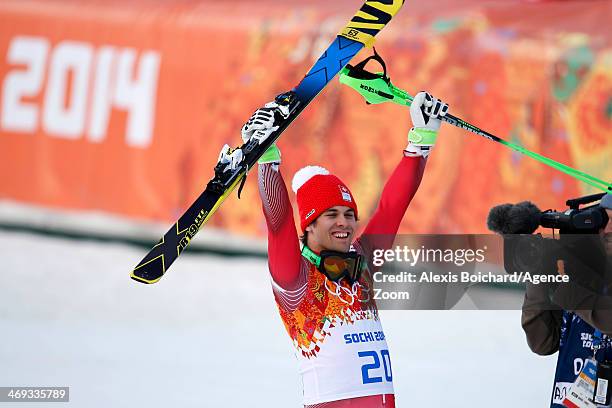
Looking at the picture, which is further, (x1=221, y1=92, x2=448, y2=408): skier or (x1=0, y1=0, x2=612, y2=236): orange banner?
(x1=0, y1=0, x2=612, y2=236): orange banner

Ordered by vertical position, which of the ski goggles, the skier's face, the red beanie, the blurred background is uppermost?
the blurred background

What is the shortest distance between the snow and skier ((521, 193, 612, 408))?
4.64 feet

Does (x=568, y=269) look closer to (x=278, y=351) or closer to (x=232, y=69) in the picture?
(x=278, y=351)

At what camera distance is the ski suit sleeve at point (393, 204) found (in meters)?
3.41

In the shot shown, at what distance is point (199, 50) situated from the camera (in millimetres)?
8398

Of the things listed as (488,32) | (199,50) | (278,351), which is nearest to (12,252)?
(199,50)

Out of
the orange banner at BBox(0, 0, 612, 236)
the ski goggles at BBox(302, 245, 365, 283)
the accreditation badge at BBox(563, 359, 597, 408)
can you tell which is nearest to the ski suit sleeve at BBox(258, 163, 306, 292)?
the ski goggles at BBox(302, 245, 365, 283)

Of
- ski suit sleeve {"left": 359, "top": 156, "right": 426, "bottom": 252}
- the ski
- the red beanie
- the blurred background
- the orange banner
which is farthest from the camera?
the orange banner

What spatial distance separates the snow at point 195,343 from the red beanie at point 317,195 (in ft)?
5.43

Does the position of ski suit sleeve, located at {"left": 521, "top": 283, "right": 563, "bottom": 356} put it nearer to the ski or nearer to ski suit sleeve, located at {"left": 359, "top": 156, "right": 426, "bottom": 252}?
A: ski suit sleeve, located at {"left": 359, "top": 156, "right": 426, "bottom": 252}

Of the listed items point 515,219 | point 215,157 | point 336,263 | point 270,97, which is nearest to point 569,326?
point 515,219

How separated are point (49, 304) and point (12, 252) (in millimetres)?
1390

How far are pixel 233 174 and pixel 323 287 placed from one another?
0.41 meters

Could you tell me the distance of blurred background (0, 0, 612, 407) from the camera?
5.53 meters
